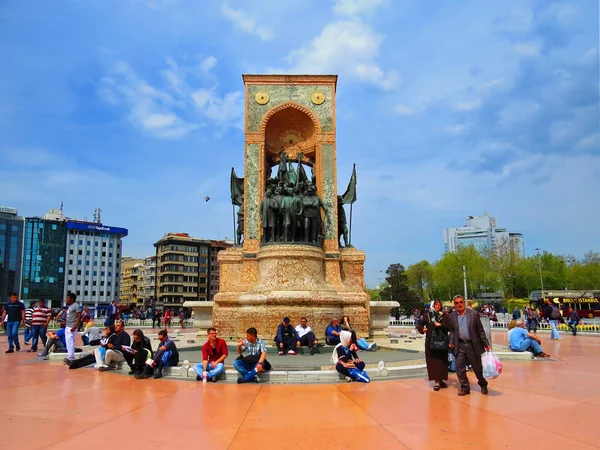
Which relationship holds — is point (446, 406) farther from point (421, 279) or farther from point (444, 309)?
point (421, 279)

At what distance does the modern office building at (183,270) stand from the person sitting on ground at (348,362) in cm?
7987

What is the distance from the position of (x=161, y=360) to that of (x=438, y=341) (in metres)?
5.23

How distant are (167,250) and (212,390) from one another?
273ft

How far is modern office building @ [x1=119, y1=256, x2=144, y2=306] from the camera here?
10950 cm

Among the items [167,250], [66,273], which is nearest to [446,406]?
[167,250]

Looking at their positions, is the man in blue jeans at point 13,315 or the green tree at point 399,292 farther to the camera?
the green tree at point 399,292

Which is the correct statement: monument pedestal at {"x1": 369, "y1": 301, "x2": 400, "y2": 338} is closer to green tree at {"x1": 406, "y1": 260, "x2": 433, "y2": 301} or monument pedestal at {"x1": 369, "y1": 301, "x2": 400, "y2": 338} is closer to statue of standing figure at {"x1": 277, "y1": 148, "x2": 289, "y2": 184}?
statue of standing figure at {"x1": 277, "y1": 148, "x2": 289, "y2": 184}

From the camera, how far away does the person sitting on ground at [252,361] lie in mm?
8312

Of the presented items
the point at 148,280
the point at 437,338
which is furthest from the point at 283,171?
the point at 148,280

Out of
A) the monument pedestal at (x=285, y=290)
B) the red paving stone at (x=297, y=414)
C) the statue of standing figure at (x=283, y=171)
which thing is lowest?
the red paving stone at (x=297, y=414)

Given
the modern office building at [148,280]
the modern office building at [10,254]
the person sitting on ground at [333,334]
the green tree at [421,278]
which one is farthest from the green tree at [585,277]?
the modern office building at [10,254]

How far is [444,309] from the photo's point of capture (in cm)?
848

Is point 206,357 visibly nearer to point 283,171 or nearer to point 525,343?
point 525,343

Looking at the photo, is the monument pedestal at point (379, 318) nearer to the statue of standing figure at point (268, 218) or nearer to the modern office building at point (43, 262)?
the statue of standing figure at point (268, 218)
